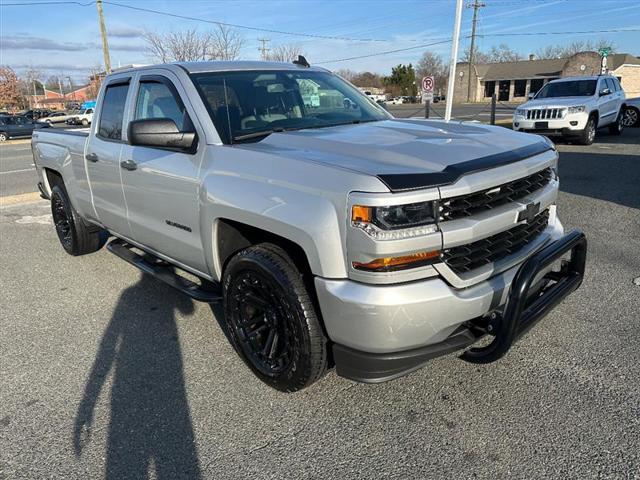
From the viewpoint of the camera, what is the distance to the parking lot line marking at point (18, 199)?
9.16 meters

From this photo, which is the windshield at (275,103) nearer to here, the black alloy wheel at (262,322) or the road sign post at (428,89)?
the black alloy wheel at (262,322)

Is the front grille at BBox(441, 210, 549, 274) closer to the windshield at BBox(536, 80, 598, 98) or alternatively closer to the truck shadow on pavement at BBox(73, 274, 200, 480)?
the truck shadow on pavement at BBox(73, 274, 200, 480)

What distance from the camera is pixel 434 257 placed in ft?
7.80

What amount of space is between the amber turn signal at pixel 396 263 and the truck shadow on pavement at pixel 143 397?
4.18 feet

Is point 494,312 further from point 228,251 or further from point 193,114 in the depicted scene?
point 193,114

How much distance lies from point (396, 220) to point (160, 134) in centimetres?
168

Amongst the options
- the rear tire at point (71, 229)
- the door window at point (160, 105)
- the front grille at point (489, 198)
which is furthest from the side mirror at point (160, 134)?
the rear tire at point (71, 229)

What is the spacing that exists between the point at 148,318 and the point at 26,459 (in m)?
1.62

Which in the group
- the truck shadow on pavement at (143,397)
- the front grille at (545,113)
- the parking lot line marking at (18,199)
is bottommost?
the parking lot line marking at (18,199)

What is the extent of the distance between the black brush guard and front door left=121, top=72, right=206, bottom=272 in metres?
1.91


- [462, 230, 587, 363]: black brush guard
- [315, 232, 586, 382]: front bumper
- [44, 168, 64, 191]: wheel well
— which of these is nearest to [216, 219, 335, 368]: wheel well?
[315, 232, 586, 382]: front bumper

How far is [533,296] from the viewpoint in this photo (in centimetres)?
294

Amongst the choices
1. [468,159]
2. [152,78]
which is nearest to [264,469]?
[468,159]

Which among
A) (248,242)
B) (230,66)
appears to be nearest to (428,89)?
(230,66)
